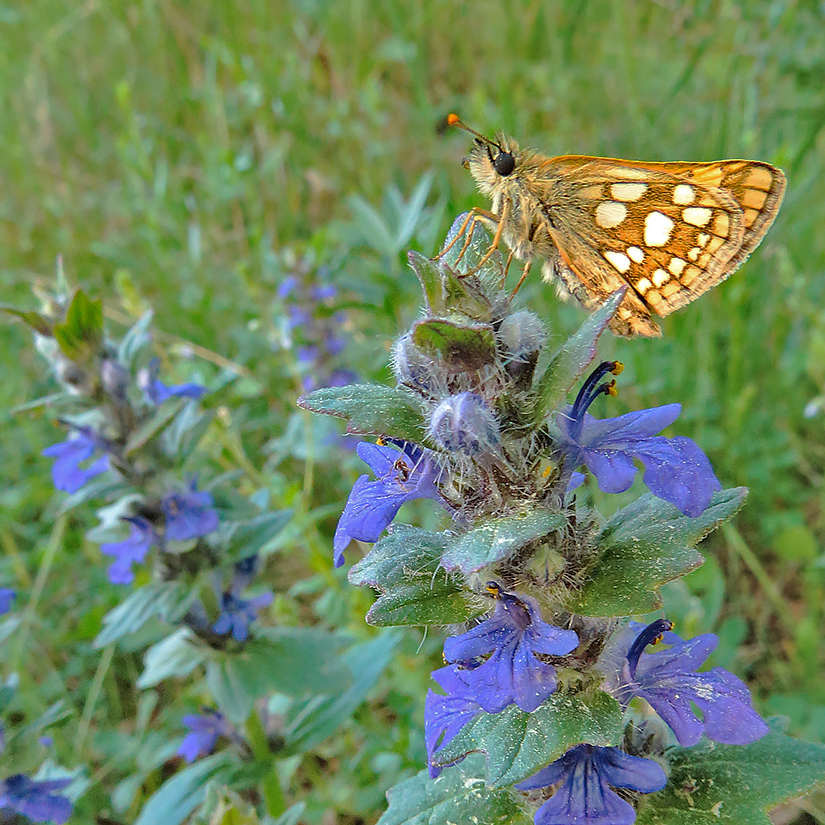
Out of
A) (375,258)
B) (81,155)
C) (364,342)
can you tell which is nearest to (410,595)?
(364,342)

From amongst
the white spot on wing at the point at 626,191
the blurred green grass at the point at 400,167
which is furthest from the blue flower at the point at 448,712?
the white spot on wing at the point at 626,191

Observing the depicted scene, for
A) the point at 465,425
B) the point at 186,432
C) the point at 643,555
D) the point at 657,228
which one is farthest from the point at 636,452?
the point at 186,432

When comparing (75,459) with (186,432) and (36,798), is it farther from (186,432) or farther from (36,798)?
(36,798)

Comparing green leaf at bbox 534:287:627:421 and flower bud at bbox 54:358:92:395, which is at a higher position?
green leaf at bbox 534:287:627:421

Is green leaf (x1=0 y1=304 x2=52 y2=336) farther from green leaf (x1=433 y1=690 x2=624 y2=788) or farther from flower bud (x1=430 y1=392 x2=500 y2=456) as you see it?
green leaf (x1=433 y1=690 x2=624 y2=788)

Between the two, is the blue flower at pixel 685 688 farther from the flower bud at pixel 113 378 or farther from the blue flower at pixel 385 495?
the flower bud at pixel 113 378

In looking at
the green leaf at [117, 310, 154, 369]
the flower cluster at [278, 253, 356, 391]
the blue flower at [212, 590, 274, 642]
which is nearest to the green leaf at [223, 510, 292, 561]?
the blue flower at [212, 590, 274, 642]

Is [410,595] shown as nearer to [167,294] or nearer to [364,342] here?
[364,342]
